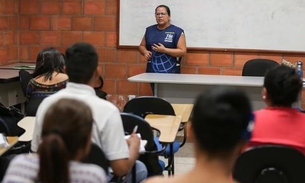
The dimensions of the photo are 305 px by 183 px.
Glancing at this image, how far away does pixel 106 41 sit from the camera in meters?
5.89

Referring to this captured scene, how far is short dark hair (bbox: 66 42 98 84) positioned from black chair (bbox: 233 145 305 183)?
772 mm

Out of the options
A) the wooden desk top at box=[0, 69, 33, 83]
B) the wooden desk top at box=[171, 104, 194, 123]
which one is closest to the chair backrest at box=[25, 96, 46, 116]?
the wooden desk top at box=[171, 104, 194, 123]

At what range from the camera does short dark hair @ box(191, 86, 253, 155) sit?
1.14 metres

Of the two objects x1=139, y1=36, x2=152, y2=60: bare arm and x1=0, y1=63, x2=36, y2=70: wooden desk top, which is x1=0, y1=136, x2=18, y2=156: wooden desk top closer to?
x1=139, y1=36, x2=152, y2=60: bare arm

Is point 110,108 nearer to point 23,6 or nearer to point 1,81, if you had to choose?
point 1,81

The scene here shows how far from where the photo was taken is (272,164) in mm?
1912

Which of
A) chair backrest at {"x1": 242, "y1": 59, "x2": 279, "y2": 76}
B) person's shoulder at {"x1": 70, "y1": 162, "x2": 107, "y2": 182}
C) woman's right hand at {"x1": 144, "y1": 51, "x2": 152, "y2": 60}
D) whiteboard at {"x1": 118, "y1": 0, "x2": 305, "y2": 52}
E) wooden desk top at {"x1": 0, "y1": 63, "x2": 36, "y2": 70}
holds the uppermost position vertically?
whiteboard at {"x1": 118, "y1": 0, "x2": 305, "y2": 52}

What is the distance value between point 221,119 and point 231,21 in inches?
178

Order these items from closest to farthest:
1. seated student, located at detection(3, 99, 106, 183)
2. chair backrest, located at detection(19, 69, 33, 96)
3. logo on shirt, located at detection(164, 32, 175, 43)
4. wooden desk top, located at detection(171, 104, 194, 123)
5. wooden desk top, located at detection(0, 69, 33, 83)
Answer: seated student, located at detection(3, 99, 106, 183) < wooden desk top, located at detection(171, 104, 194, 123) < chair backrest, located at detection(19, 69, 33, 96) < wooden desk top, located at detection(0, 69, 33, 83) < logo on shirt, located at detection(164, 32, 175, 43)

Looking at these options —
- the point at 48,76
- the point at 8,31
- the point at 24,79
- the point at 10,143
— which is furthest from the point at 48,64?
the point at 8,31

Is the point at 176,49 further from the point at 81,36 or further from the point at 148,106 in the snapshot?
the point at 148,106

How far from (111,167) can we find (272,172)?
0.70 meters

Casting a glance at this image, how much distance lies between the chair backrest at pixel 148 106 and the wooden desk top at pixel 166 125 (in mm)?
69

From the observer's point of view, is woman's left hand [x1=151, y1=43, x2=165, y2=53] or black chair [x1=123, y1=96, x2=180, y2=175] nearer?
black chair [x1=123, y1=96, x2=180, y2=175]
